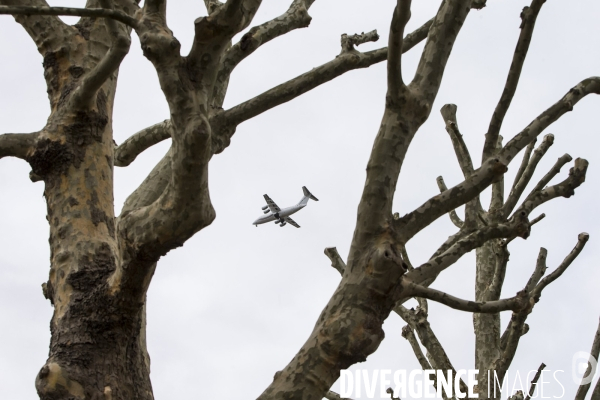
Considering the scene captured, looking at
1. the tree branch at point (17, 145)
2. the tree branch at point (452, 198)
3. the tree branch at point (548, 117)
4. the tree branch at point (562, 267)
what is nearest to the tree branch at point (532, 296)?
the tree branch at point (562, 267)

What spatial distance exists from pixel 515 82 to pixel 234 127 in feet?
4.61

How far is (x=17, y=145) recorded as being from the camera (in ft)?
10.9

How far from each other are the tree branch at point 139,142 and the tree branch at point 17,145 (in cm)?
91

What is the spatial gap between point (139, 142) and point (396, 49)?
7.39 feet

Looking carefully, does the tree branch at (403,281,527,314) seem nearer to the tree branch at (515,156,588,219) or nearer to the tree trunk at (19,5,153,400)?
the tree branch at (515,156,588,219)

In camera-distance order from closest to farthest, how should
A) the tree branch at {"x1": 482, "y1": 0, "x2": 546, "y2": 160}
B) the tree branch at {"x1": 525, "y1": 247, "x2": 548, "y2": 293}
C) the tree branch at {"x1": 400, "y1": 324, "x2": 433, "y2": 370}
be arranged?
1. the tree branch at {"x1": 482, "y1": 0, "x2": 546, "y2": 160}
2. the tree branch at {"x1": 525, "y1": 247, "x2": 548, "y2": 293}
3. the tree branch at {"x1": 400, "y1": 324, "x2": 433, "y2": 370}

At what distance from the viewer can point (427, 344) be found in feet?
14.1

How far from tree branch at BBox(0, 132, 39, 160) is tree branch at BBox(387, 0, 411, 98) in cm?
186

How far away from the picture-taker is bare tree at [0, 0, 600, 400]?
2.37 metres

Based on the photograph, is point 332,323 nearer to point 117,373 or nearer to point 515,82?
point 117,373

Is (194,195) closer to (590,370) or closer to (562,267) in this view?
(562,267)

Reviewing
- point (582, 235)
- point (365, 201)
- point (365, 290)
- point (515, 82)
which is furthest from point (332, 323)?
point (582, 235)

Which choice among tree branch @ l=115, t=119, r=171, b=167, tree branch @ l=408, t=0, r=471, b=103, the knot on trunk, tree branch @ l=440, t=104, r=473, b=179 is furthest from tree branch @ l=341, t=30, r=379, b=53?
the knot on trunk

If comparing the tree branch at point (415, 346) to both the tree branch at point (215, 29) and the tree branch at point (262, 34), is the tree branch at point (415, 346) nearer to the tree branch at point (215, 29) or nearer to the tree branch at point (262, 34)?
the tree branch at point (262, 34)
